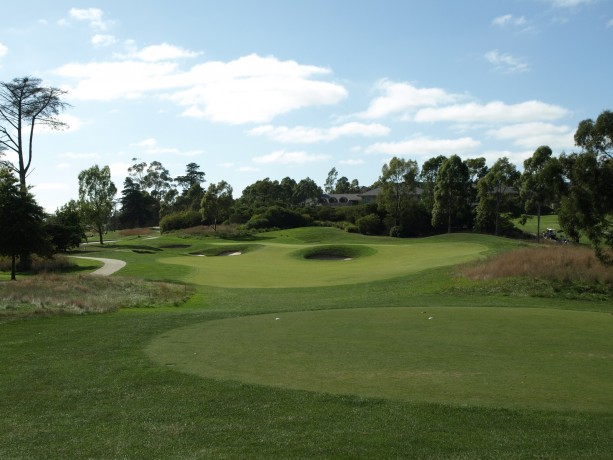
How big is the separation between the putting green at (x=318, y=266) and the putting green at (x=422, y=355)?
→ 16.8 metres

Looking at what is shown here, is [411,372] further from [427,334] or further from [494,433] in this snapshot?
[427,334]

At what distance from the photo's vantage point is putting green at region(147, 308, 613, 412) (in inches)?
307

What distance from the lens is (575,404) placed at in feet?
23.4

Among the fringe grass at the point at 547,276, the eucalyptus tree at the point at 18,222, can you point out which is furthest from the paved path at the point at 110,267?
the fringe grass at the point at 547,276

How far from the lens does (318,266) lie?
1597 inches

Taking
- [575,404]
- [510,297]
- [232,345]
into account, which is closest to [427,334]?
[232,345]

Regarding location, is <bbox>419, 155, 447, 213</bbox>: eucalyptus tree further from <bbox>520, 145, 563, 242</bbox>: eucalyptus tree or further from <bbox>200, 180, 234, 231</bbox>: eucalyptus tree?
<bbox>200, 180, 234, 231</bbox>: eucalyptus tree

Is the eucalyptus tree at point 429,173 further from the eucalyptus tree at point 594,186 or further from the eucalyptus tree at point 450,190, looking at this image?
the eucalyptus tree at point 594,186

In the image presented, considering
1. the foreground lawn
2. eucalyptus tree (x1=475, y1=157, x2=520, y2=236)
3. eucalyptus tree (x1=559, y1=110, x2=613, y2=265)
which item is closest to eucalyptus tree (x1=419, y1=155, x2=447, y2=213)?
eucalyptus tree (x1=475, y1=157, x2=520, y2=236)

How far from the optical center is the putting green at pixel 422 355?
7.80m

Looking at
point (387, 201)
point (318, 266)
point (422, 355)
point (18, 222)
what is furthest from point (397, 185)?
point (422, 355)

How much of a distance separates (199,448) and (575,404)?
4.72 metres

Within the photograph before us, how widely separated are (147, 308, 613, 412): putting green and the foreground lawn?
43 mm

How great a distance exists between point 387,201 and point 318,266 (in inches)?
1423
